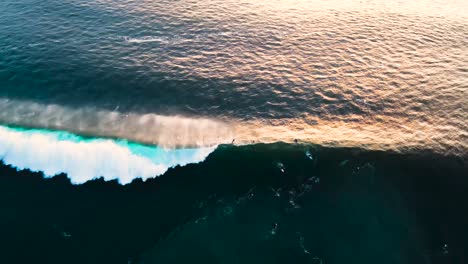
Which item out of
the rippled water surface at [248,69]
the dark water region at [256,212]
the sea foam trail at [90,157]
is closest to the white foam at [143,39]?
the rippled water surface at [248,69]

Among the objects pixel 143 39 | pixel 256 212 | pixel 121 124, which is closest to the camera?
pixel 256 212

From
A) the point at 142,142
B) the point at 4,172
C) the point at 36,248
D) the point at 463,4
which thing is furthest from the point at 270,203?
the point at 463,4

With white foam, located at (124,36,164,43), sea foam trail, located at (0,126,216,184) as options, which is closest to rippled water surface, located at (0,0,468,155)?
white foam, located at (124,36,164,43)

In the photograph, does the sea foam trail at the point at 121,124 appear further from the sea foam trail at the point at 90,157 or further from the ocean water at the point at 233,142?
the sea foam trail at the point at 90,157

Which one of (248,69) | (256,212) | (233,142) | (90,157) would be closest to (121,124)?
(90,157)

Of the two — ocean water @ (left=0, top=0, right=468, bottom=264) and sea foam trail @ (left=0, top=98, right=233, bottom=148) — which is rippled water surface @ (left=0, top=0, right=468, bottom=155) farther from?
ocean water @ (left=0, top=0, right=468, bottom=264)

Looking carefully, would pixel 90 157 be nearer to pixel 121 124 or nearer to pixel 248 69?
pixel 121 124
